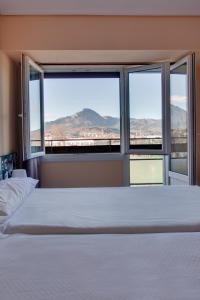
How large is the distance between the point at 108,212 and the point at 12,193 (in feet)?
2.21

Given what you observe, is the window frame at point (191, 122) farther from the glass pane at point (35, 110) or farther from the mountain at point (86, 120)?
the glass pane at point (35, 110)

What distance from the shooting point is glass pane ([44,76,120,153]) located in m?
4.13

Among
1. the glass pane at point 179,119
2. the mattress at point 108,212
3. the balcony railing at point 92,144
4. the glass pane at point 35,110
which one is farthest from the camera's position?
the balcony railing at point 92,144

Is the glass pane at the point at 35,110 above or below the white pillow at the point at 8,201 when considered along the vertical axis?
above

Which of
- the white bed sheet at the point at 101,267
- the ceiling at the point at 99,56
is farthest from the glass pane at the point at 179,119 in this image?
the white bed sheet at the point at 101,267

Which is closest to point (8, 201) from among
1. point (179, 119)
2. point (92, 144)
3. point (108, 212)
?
point (108, 212)

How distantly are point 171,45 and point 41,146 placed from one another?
6.07ft

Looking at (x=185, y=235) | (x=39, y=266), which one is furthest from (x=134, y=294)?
(x=185, y=235)

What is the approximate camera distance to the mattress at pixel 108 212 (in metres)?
1.72

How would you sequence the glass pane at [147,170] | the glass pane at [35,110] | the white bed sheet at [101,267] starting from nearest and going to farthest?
the white bed sheet at [101,267] → the glass pane at [35,110] → the glass pane at [147,170]
